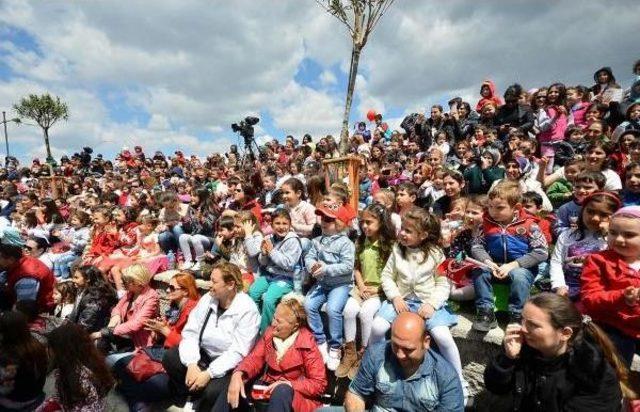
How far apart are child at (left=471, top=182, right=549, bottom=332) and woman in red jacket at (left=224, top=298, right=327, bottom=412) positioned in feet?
4.42

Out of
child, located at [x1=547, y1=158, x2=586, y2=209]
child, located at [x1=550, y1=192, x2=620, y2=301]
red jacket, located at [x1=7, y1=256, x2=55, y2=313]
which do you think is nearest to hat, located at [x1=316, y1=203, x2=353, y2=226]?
child, located at [x1=550, y1=192, x2=620, y2=301]

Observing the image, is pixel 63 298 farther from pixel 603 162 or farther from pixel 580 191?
pixel 603 162

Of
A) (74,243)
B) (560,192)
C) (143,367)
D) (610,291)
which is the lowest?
(143,367)

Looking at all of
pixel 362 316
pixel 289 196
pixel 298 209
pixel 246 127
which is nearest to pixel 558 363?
pixel 362 316

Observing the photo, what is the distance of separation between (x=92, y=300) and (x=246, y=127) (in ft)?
27.7

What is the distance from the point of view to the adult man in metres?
4.87

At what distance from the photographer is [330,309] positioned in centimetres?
367

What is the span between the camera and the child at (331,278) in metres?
3.66

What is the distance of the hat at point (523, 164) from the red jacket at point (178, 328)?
463 centimetres

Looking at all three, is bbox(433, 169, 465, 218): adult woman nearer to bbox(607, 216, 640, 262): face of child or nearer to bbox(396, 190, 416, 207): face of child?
bbox(396, 190, 416, 207): face of child

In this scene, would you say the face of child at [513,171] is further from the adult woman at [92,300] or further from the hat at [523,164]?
the adult woman at [92,300]

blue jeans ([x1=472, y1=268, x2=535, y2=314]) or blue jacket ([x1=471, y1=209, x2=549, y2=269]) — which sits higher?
blue jacket ([x1=471, y1=209, x2=549, y2=269])

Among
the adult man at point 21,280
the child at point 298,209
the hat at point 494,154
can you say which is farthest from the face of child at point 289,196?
the adult man at point 21,280

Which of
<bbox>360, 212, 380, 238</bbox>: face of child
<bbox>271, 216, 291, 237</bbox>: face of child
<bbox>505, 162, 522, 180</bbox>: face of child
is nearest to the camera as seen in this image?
<bbox>360, 212, 380, 238</bbox>: face of child
